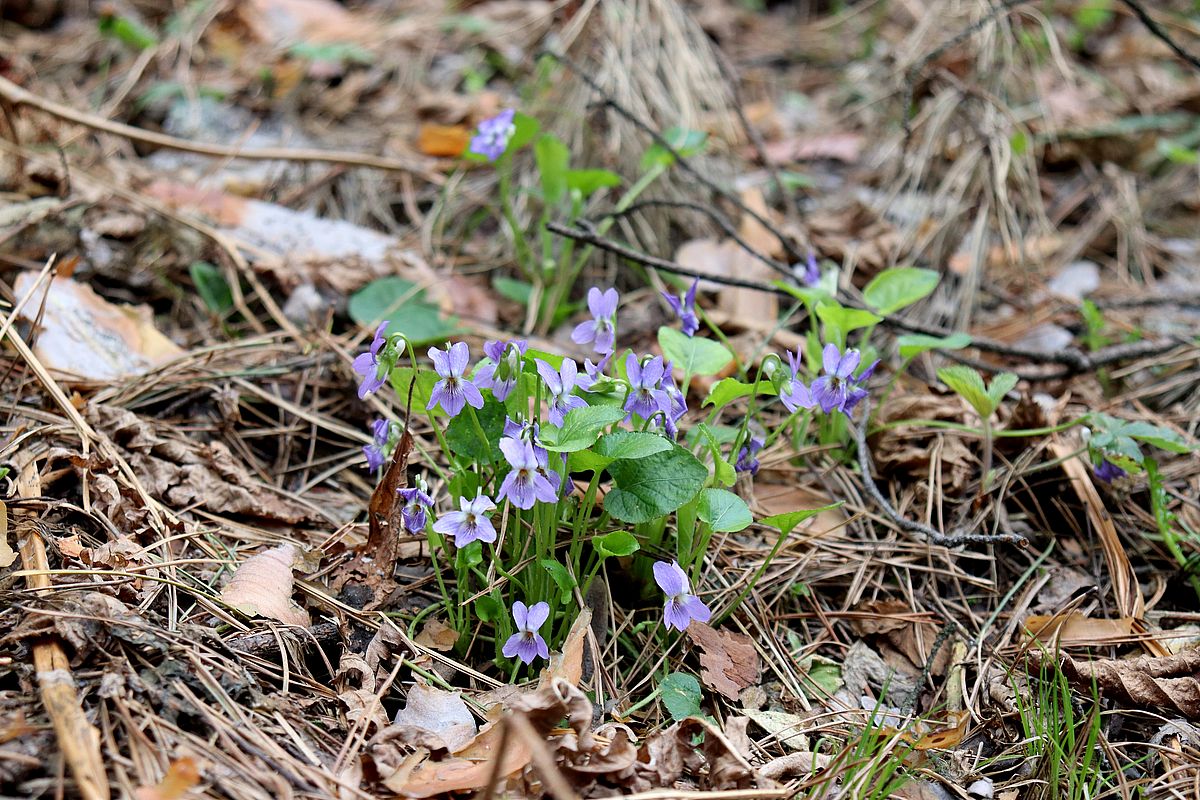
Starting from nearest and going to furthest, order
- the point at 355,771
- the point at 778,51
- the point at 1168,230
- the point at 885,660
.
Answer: the point at 355,771
the point at 885,660
the point at 1168,230
the point at 778,51

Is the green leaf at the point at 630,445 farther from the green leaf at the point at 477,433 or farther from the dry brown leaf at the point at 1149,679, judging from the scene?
the dry brown leaf at the point at 1149,679

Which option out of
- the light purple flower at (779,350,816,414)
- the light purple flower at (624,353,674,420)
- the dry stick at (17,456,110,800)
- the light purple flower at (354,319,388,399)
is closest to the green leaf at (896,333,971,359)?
the light purple flower at (779,350,816,414)

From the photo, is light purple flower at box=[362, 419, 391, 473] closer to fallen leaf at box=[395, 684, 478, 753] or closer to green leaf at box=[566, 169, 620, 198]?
fallen leaf at box=[395, 684, 478, 753]

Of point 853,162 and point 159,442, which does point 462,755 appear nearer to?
point 159,442

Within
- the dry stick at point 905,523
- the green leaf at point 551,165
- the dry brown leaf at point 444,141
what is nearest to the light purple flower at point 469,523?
the dry stick at point 905,523

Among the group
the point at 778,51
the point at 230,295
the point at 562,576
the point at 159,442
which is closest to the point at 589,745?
the point at 562,576

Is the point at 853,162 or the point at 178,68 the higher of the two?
the point at 178,68
